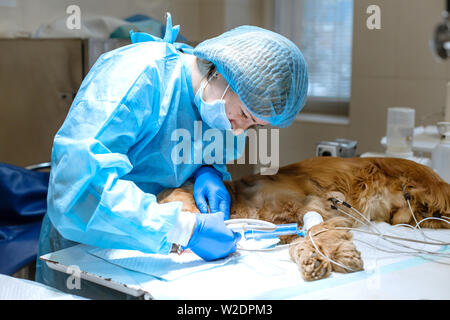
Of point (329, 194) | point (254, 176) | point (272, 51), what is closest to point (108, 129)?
point (272, 51)

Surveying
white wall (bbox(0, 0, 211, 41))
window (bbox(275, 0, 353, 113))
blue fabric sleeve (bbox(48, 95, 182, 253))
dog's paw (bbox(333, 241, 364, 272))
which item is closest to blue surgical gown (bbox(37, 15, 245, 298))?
blue fabric sleeve (bbox(48, 95, 182, 253))

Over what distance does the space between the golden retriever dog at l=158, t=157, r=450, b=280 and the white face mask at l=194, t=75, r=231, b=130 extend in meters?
0.24

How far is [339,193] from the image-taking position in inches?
67.6

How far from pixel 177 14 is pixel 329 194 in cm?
241

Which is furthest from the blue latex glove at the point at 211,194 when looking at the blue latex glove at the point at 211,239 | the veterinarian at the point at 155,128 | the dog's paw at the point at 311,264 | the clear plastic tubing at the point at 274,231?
the dog's paw at the point at 311,264

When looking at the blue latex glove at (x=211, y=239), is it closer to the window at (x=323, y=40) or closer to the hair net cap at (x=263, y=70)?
the hair net cap at (x=263, y=70)

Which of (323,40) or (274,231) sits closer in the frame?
(274,231)

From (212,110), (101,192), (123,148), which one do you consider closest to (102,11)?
(212,110)

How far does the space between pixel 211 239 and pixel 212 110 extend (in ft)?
1.38

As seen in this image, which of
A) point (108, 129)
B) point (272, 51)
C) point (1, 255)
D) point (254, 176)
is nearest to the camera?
point (108, 129)

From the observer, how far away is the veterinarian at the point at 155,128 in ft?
3.88

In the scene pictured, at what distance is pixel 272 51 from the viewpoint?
135 centimetres

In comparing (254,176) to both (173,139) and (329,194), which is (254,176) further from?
(173,139)

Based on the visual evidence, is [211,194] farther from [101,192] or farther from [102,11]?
[102,11]
